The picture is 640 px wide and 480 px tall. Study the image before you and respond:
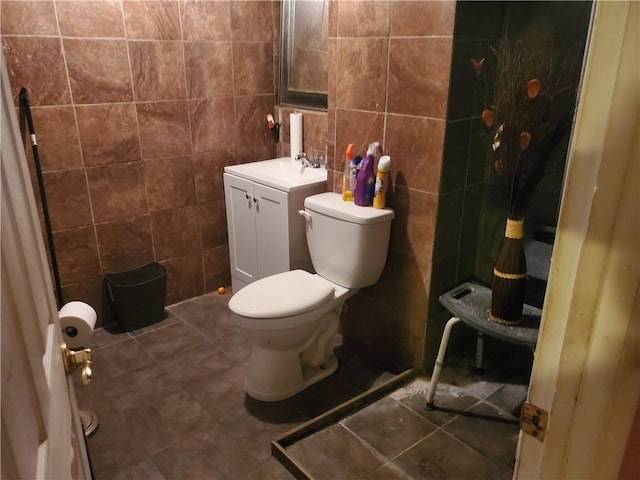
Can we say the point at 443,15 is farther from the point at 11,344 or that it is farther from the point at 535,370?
the point at 11,344

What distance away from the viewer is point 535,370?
2.34ft

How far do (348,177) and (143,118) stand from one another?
1.14 meters

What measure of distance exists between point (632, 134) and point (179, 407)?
202 cm

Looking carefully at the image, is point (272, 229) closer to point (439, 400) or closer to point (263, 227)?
point (263, 227)

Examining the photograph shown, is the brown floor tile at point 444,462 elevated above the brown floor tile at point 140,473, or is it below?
above

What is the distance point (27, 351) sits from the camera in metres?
0.65

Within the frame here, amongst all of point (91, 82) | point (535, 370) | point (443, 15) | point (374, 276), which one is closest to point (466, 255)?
point (374, 276)

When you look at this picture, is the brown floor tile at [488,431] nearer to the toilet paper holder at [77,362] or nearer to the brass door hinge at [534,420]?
the brass door hinge at [534,420]

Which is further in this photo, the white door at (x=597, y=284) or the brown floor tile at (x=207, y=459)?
the brown floor tile at (x=207, y=459)

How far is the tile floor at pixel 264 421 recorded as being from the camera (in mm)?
1819

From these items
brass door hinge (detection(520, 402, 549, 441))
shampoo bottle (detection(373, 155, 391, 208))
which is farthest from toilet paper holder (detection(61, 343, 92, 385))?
shampoo bottle (detection(373, 155, 391, 208))

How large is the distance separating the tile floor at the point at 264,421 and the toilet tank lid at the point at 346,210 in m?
0.75

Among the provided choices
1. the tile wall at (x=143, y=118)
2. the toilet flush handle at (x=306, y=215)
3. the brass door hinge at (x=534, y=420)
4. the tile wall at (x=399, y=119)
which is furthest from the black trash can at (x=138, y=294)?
the brass door hinge at (x=534, y=420)

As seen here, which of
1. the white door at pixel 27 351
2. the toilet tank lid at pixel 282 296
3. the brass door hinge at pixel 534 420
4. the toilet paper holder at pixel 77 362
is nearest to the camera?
the white door at pixel 27 351
